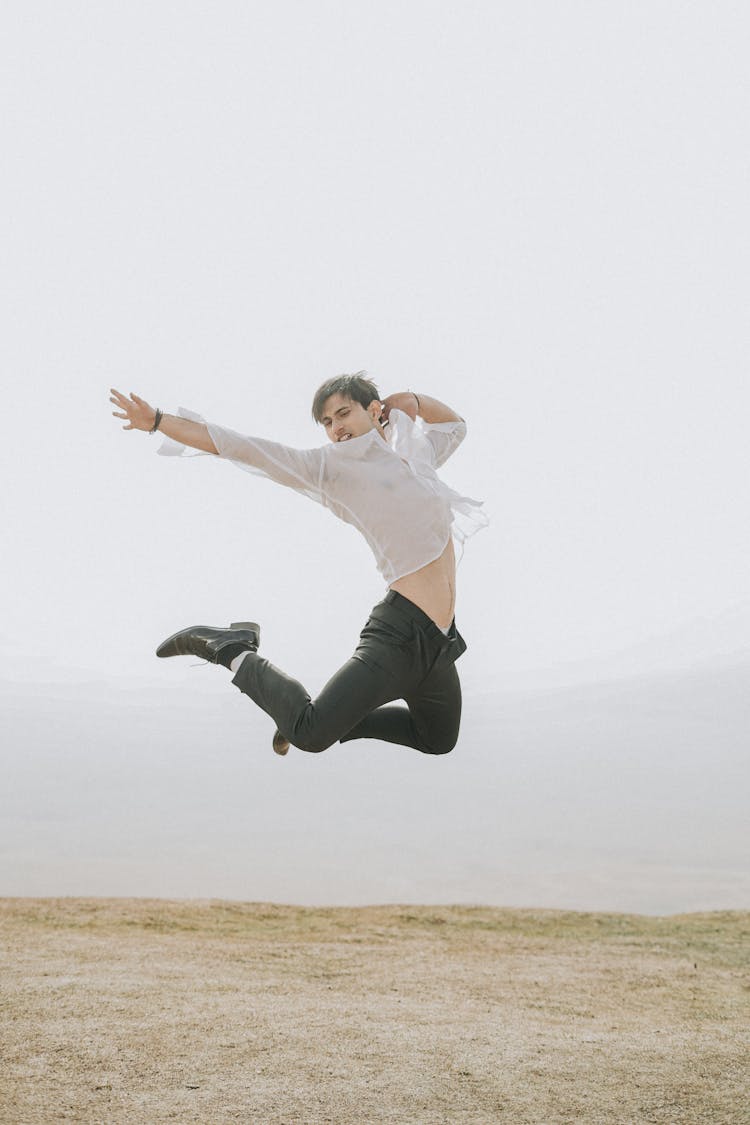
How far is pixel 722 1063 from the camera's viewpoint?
6664 millimetres

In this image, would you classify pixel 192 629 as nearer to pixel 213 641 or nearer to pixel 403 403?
pixel 213 641

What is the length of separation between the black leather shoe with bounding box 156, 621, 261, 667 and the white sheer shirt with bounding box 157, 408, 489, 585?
1.95ft

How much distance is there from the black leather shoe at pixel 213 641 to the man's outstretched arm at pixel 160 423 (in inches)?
32.1

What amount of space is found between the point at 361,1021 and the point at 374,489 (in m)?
4.85

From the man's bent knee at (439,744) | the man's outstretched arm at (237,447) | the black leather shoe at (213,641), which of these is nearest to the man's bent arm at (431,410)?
the man's outstretched arm at (237,447)

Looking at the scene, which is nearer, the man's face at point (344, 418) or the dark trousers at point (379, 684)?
the dark trousers at point (379, 684)

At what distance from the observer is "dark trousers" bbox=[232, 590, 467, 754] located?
360 centimetres

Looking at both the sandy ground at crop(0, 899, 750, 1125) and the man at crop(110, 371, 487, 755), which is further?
the sandy ground at crop(0, 899, 750, 1125)

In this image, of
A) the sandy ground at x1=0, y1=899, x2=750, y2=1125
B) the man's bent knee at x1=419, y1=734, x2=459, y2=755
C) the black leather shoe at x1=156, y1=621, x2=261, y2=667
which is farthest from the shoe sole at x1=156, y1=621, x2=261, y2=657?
the sandy ground at x1=0, y1=899, x2=750, y2=1125

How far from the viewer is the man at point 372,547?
3.61 metres

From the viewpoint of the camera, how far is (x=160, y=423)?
11.7ft

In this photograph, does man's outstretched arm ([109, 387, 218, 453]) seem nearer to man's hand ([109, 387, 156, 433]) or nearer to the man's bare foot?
man's hand ([109, 387, 156, 433])

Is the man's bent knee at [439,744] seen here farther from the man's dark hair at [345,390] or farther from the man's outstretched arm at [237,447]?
the man's dark hair at [345,390]

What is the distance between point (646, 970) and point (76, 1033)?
5.58m
